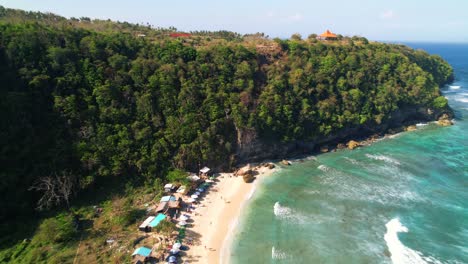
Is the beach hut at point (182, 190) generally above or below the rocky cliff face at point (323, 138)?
below

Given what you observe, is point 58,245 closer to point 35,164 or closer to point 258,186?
point 35,164

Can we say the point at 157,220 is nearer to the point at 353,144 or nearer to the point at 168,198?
the point at 168,198

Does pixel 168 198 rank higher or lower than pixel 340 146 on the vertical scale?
higher


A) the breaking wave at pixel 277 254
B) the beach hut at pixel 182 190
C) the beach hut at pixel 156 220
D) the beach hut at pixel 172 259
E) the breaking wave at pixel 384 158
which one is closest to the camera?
the beach hut at pixel 172 259

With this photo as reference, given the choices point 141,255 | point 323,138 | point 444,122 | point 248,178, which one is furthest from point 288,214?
point 444,122

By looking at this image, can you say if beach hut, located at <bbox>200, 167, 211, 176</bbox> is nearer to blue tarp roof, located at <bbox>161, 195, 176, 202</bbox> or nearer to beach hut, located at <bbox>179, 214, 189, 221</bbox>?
blue tarp roof, located at <bbox>161, 195, 176, 202</bbox>

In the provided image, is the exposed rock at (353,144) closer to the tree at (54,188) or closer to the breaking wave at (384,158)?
the breaking wave at (384,158)

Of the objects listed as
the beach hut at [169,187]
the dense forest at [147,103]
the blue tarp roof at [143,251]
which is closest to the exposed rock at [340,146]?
the dense forest at [147,103]
